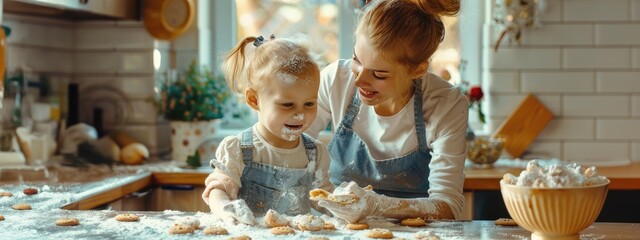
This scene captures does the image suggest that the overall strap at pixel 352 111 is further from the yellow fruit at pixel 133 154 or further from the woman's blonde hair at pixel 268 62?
the yellow fruit at pixel 133 154

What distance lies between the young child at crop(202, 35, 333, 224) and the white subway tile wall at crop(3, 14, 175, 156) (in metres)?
1.51

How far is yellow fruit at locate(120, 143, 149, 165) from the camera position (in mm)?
3119

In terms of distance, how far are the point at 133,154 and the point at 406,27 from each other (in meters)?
1.48

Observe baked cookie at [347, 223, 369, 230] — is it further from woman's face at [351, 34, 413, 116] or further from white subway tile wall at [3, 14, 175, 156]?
white subway tile wall at [3, 14, 175, 156]

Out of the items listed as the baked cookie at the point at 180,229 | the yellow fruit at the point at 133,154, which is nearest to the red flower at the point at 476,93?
the yellow fruit at the point at 133,154

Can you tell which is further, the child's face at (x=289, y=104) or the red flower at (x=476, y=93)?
the red flower at (x=476, y=93)

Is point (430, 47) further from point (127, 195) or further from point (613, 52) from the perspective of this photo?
point (613, 52)

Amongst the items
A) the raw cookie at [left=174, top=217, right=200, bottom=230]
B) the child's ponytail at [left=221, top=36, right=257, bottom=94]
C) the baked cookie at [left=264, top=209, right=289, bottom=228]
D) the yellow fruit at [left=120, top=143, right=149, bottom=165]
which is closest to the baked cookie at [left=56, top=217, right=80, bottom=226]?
the raw cookie at [left=174, top=217, right=200, bottom=230]

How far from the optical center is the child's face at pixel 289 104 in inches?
70.6

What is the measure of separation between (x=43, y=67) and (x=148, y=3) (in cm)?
44

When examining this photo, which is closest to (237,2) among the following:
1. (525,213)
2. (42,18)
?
(42,18)

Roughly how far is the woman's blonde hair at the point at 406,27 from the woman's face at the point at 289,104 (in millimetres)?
185

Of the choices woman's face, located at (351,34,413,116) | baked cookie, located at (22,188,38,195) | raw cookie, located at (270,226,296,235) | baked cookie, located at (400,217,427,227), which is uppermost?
woman's face, located at (351,34,413,116)

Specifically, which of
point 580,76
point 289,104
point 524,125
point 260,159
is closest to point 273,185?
point 260,159
